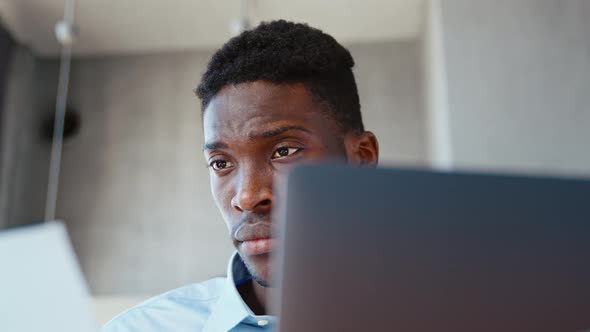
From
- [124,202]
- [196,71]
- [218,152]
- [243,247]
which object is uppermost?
[196,71]

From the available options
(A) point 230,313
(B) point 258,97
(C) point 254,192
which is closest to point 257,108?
(B) point 258,97

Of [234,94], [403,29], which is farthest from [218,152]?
[403,29]

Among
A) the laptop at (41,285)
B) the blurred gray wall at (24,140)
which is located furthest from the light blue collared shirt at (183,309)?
the blurred gray wall at (24,140)

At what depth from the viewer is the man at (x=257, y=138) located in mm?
868

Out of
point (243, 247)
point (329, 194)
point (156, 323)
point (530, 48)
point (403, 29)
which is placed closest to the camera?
point (329, 194)

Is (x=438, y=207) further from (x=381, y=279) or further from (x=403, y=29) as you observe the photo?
(x=403, y=29)

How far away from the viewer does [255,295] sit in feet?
3.47

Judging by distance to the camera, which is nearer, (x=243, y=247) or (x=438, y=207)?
(x=438, y=207)

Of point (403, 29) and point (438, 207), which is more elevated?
point (403, 29)

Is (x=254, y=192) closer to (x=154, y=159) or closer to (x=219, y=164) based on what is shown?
(x=219, y=164)

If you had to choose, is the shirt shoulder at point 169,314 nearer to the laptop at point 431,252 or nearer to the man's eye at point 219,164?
the man's eye at point 219,164

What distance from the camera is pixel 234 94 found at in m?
0.96

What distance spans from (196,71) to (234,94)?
426 centimetres

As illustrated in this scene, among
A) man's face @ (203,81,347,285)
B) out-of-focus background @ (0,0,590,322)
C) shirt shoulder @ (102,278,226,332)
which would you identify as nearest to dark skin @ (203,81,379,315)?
man's face @ (203,81,347,285)
